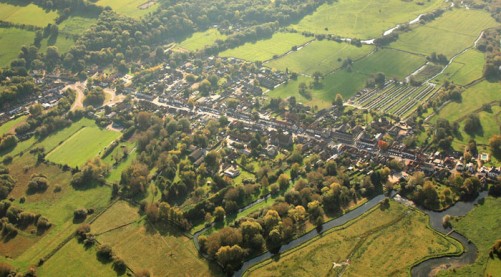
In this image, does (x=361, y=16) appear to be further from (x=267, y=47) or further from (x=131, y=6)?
(x=131, y=6)

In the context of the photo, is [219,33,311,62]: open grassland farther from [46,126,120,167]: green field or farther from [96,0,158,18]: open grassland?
[46,126,120,167]: green field

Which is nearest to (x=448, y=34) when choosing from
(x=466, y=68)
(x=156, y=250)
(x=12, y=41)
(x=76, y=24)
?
(x=466, y=68)

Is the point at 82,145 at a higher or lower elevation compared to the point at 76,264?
higher

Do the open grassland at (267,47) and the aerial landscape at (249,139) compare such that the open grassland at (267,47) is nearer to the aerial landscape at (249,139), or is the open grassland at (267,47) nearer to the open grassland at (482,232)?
the aerial landscape at (249,139)

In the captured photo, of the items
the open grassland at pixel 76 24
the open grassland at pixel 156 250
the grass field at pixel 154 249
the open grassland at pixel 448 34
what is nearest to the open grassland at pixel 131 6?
the open grassland at pixel 76 24

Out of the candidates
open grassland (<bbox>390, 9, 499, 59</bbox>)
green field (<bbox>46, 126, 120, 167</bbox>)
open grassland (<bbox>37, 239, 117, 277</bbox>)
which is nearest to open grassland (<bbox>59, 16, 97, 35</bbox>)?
green field (<bbox>46, 126, 120, 167</bbox>)

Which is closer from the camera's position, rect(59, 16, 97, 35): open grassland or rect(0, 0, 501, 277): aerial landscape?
rect(0, 0, 501, 277): aerial landscape

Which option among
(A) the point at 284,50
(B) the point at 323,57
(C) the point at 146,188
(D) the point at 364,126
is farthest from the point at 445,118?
(C) the point at 146,188
